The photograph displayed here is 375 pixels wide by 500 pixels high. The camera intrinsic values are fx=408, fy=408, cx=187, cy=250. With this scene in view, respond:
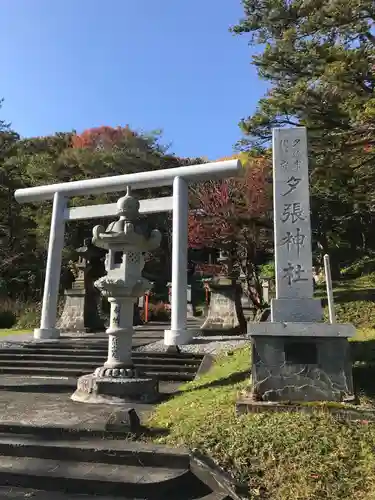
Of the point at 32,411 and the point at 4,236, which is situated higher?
the point at 4,236

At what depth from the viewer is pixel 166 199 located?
1188cm

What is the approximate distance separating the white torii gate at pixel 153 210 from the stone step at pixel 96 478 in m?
6.54

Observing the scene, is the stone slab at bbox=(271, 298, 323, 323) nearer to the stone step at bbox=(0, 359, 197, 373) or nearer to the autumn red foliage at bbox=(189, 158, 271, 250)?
the stone step at bbox=(0, 359, 197, 373)

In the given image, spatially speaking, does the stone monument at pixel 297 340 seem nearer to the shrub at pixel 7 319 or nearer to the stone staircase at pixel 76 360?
the stone staircase at pixel 76 360

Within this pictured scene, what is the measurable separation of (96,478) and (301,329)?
2657 millimetres

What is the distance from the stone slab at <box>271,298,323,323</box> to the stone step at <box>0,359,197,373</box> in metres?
4.01

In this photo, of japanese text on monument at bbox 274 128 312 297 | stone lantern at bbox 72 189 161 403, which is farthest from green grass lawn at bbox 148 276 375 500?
japanese text on monument at bbox 274 128 312 297

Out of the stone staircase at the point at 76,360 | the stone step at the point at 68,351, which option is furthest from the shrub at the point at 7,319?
the stone step at the point at 68,351

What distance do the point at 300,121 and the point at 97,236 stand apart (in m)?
5.48

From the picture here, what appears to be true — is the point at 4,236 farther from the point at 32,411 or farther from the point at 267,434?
the point at 267,434

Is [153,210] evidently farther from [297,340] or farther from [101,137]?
[101,137]

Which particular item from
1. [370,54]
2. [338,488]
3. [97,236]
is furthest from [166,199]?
[338,488]

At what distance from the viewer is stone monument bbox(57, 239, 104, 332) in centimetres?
1573

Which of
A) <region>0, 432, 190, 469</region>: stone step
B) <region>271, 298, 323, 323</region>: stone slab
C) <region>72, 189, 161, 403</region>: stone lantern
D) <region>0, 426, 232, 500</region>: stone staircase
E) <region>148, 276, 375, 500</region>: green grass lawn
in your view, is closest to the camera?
<region>148, 276, 375, 500</region>: green grass lawn
